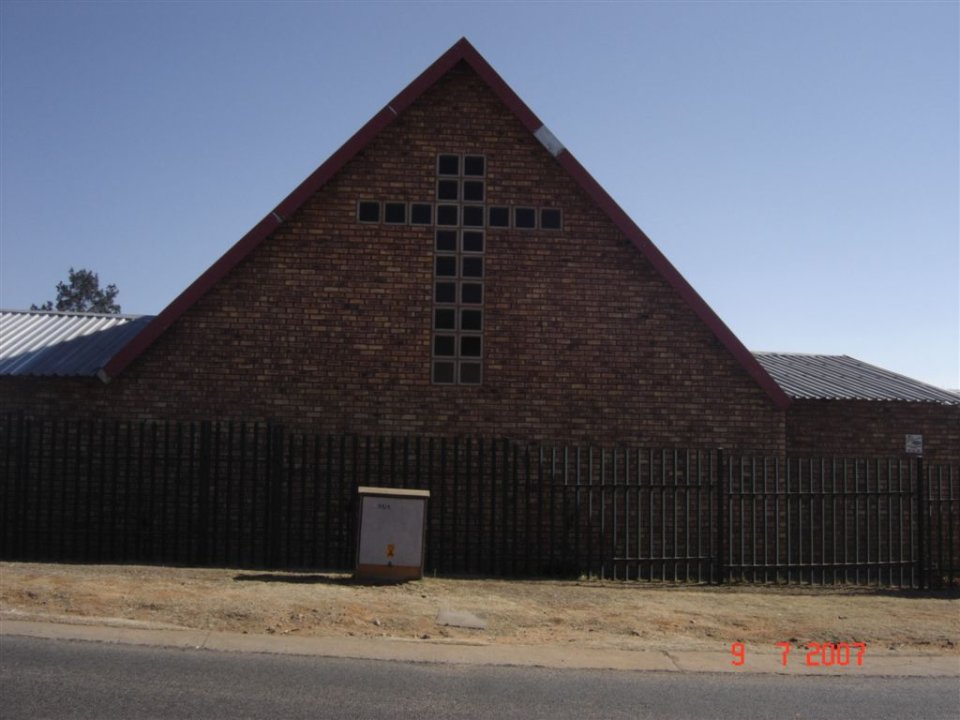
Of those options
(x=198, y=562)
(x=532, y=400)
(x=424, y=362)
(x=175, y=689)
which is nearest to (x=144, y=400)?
(x=198, y=562)

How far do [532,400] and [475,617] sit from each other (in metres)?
5.14

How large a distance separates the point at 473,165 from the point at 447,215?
890 mm

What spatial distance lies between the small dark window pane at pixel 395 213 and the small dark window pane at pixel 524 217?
1.66 m

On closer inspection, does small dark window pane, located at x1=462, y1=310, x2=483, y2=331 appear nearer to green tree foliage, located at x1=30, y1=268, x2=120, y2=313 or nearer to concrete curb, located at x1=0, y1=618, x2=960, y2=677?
concrete curb, located at x1=0, y1=618, x2=960, y2=677

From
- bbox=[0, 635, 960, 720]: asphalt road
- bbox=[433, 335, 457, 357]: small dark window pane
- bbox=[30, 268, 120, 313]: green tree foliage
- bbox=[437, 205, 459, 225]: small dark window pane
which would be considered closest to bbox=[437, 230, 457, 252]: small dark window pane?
bbox=[437, 205, 459, 225]: small dark window pane

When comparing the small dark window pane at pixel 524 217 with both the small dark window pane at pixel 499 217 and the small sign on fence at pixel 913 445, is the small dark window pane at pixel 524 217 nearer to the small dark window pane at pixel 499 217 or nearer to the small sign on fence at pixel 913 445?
the small dark window pane at pixel 499 217

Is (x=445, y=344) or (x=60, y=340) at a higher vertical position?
(x=60, y=340)

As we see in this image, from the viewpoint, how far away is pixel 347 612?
30.3 ft

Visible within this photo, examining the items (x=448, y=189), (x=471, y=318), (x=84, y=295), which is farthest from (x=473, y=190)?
(x=84, y=295)

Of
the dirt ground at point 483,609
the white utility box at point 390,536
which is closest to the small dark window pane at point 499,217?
the white utility box at point 390,536

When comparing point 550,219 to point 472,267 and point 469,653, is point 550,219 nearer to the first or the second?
point 472,267

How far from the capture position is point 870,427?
1597 cm

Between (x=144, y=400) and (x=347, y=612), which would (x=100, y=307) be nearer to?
(x=144, y=400)
